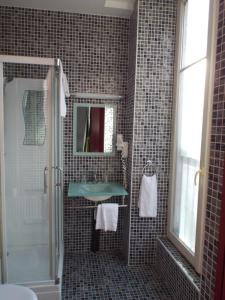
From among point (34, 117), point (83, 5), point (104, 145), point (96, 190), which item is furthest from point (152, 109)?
point (83, 5)

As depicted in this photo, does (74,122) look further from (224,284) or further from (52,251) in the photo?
(224,284)

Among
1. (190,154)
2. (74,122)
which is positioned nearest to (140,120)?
(190,154)

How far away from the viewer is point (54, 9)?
9.07 feet

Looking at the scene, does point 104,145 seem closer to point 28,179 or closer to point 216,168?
point 28,179

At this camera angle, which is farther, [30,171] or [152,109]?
[152,109]

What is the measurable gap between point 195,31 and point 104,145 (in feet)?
5.25

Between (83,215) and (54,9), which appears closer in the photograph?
(54,9)

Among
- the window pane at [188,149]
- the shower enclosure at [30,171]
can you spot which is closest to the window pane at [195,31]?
the window pane at [188,149]

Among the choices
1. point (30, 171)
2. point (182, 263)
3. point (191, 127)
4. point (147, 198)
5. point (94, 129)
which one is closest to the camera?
point (182, 263)

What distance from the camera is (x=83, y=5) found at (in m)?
2.66

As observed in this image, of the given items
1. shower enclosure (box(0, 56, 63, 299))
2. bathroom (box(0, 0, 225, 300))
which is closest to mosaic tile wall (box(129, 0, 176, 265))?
bathroom (box(0, 0, 225, 300))

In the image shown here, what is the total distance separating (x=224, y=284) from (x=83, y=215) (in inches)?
78.8

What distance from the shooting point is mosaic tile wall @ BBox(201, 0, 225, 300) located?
1.41m

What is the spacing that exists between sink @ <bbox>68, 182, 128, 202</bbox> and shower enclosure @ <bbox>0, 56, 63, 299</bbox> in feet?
0.98
